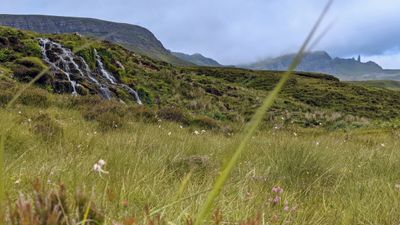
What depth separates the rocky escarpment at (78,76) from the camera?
20.1 meters

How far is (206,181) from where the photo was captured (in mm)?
3598

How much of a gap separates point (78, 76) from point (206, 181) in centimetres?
1988

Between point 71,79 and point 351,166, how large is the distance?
1883cm

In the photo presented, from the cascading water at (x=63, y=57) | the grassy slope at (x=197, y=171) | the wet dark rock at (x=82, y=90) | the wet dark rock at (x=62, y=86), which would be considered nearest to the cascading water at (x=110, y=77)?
the cascading water at (x=63, y=57)

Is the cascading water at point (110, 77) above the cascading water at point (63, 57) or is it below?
below

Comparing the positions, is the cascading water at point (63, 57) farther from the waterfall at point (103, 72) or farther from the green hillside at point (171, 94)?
the waterfall at point (103, 72)

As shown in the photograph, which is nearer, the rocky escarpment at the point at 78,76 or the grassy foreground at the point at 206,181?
the grassy foreground at the point at 206,181

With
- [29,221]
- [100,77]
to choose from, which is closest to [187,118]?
[100,77]

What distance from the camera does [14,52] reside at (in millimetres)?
24531

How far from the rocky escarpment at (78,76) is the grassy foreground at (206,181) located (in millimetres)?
13948

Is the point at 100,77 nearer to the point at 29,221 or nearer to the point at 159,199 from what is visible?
the point at 159,199

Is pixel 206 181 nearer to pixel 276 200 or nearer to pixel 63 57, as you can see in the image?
pixel 276 200

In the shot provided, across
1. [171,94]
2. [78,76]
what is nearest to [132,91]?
[78,76]

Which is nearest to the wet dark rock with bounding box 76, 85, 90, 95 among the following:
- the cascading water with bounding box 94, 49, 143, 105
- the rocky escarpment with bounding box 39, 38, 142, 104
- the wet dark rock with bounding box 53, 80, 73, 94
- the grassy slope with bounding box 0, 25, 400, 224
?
the rocky escarpment with bounding box 39, 38, 142, 104
